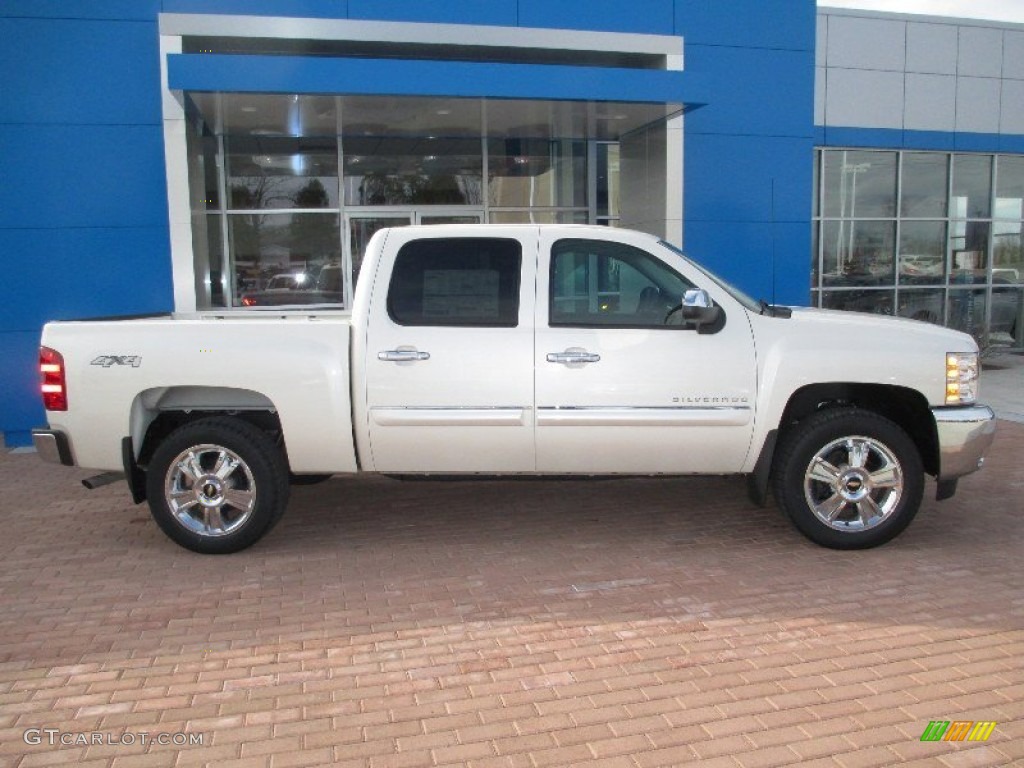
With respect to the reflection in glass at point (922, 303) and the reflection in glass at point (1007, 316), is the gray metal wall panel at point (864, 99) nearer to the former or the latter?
the reflection in glass at point (922, 303)

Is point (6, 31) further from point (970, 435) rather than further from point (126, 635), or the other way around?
point (970, 435)

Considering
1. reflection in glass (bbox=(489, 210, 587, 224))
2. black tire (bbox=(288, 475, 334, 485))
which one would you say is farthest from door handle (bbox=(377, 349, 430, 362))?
reflection in glass (bbox=(489, 210, 587, 224))

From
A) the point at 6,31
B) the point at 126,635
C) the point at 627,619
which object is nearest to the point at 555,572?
the point at 627,619

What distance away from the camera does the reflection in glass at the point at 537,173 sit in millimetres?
13289

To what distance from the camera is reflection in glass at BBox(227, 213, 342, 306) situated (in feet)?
41.2

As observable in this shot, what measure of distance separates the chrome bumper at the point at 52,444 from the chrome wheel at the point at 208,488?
0.64 metres

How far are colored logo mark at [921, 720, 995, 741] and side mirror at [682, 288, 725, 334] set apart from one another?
2.54m

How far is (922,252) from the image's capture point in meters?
17.0

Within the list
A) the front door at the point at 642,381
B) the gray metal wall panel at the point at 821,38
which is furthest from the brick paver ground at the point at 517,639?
the gray metal wall panel at the point at 821,38

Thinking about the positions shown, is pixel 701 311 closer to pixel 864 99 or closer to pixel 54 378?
pixel 54 378

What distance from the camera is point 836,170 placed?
53.2ft

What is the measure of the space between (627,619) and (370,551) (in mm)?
1914

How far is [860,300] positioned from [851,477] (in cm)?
1211

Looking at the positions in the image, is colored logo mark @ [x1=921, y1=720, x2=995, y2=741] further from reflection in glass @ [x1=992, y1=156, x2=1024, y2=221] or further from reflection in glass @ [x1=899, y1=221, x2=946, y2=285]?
reflection in glass @ [x1=992, y1=156, x2=1024, y2=221]
